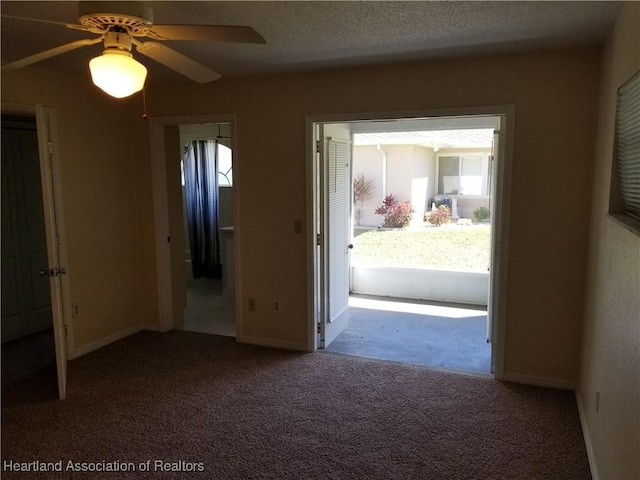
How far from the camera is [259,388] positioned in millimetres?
3354

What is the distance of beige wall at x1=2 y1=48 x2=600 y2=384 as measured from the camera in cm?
317

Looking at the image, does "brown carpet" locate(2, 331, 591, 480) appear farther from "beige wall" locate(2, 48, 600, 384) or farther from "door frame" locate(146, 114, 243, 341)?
"door frame" locate(146, 114, 243, 341)

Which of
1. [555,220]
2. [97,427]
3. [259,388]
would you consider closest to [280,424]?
[259,388]

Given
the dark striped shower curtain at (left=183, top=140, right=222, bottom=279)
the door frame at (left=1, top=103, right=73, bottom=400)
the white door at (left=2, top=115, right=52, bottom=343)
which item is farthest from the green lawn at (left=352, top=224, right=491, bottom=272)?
the door frame at (left=1, top=103, right=73, bottom=400)

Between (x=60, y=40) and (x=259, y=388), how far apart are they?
2625 millimetres

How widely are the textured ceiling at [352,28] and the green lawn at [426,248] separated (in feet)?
12.3

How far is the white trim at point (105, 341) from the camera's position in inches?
157

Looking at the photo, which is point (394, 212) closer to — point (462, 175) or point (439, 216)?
point (439, 216)

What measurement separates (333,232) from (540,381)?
2061 millimetres

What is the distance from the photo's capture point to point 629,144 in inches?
84.0

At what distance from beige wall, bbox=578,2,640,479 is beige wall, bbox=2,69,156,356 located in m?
3.71

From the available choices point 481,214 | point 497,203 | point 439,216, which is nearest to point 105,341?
point 497,203

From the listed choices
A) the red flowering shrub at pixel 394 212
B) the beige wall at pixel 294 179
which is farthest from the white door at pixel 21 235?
the red flowering shrub at pixel 394 212

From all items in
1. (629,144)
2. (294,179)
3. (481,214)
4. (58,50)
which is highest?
(58,50)
